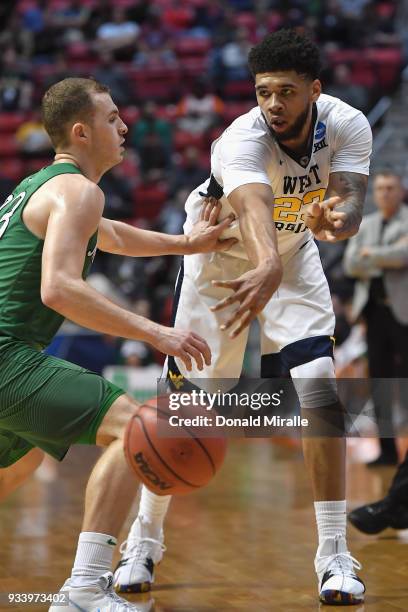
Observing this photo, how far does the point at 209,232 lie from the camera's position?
4.27 metres

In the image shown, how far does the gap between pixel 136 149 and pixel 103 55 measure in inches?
91.0

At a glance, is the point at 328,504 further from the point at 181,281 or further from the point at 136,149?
the point at 136,149

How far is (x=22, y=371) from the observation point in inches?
132

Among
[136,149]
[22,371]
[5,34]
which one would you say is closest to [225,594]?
[22,371]

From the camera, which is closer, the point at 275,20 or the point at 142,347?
the point at 142,347

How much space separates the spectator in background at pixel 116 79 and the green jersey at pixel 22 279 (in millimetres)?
11776

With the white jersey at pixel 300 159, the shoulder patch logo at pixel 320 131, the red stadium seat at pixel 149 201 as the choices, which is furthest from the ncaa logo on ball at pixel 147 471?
the red stadium seat at pixel 149 201

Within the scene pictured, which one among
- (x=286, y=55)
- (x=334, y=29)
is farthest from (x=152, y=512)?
(x=334, y=29)

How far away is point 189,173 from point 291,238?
9389mm

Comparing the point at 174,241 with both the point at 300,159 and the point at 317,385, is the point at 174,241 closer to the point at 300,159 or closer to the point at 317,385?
the point at 300,159

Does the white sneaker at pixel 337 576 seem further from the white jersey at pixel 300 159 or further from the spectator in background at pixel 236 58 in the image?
the spectator in background at pixel 236 58

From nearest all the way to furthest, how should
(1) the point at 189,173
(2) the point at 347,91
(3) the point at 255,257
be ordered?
(3) the point at 255,257, (1) the point at 189,173, (2) the point at 347,91

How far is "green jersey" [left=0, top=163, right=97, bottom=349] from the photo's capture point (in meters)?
3.48

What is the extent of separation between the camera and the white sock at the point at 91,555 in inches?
131
